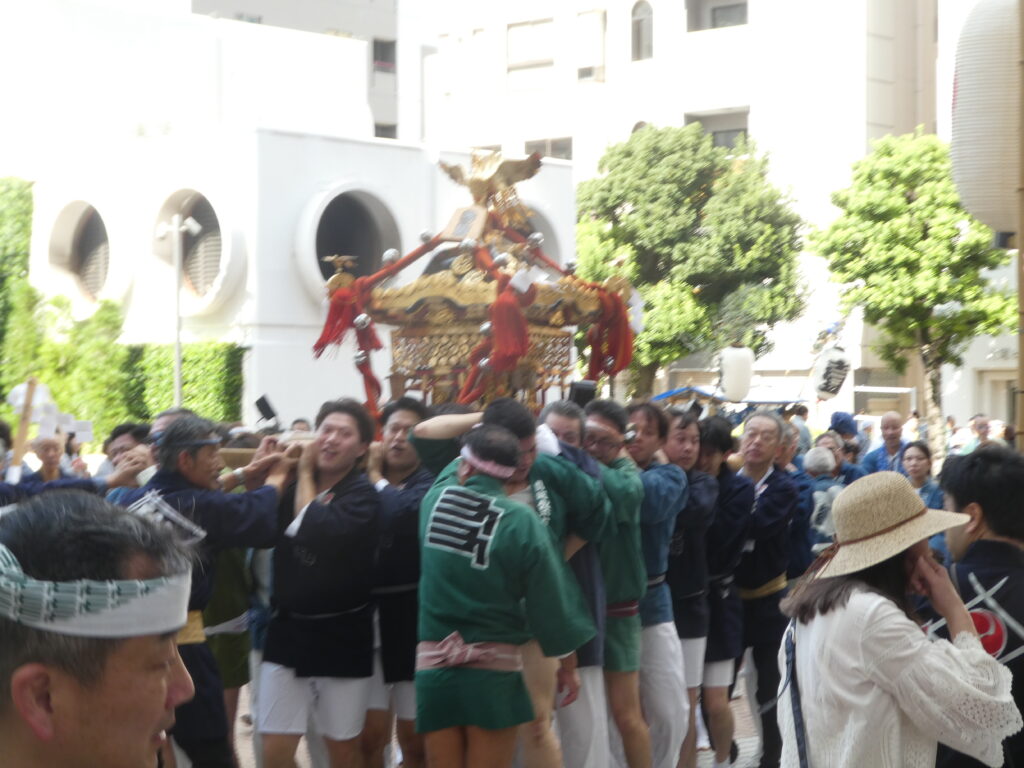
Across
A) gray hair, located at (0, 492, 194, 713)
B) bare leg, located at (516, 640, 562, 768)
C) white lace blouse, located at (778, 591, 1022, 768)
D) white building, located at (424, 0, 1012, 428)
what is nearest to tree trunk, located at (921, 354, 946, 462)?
white building, located at (424, 0, 1012, 428)

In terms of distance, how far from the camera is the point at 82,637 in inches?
75.2

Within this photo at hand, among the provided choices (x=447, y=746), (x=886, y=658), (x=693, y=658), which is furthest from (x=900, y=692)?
(x=693, y=658)

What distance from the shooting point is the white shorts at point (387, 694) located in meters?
6.83

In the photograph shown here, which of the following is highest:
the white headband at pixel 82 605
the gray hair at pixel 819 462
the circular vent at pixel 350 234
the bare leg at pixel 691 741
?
the circular vent at pixel 350 234

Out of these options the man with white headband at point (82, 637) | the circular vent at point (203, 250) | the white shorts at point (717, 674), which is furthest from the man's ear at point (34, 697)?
the circular vent at point (203, 250)

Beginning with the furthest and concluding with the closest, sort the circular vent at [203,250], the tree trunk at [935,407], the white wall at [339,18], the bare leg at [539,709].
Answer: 1. the white wall at [339,18]
2. the tree trunk at [935,407]
3. the circular vent at [203,250]
4. the bare leg at [539,709]

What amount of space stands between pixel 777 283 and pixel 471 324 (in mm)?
25908

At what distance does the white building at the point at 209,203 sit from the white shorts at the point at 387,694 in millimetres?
19574

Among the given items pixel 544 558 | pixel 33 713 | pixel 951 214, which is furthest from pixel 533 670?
pixel 951 214

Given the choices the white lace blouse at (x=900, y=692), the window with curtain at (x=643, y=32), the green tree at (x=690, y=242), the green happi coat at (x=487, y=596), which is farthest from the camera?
the window with curtain at (x=643, y=32)

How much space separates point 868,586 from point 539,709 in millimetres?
2764

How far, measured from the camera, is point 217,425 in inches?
246

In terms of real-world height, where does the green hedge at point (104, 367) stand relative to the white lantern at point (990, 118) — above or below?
below

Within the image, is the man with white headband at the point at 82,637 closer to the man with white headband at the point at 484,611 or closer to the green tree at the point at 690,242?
the man with white headband at the point at 484,611
